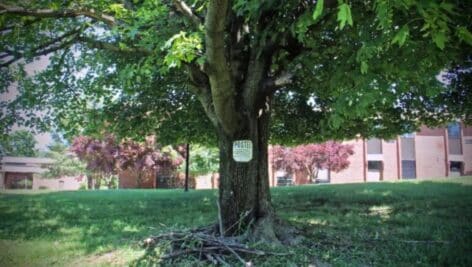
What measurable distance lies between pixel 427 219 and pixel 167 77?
6555mm

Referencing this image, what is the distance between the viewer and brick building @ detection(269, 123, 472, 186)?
103 feet

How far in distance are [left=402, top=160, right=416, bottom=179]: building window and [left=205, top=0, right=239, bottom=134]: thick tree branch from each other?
31569mm

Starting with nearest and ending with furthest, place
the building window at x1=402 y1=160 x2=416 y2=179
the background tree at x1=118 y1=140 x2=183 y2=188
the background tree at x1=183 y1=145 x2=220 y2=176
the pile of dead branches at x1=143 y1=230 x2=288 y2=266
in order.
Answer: the pile of dead branches at x1=143 y1=230 x2=288 y2=266 < the background tree at x1=118 y1=140 x2=183 y2=188 < the background tree at x1=183 y1=145 x2=220 y2=176 < the building window at x1=402 y1=160 x2=416 y2=179

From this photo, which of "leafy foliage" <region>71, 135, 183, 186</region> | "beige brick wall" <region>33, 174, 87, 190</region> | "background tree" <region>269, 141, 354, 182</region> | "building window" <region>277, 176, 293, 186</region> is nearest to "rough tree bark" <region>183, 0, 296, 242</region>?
"leafy foliage" <region>71, 135, 183, 186</region>

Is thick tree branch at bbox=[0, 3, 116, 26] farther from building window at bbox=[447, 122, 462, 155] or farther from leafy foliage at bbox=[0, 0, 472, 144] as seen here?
building window at bbox=[447, 122, 462, 155]

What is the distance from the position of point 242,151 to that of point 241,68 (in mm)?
1523

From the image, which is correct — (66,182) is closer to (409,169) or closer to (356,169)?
(356,169)

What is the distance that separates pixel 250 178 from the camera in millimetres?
6668

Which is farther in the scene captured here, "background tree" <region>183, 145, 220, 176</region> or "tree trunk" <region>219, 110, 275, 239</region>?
"background tree" <region>183, 145, 220, 176</region>

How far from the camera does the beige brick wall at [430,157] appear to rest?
32.1m

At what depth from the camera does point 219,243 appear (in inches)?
225

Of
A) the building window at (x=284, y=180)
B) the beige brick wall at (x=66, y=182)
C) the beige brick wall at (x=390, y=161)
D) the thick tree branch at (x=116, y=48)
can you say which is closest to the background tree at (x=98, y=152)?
the beige brick wall at (x=66, y=182)

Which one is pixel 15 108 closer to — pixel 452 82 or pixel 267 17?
pixel 267 17

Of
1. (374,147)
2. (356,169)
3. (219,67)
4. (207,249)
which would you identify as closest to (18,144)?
(207,249)
